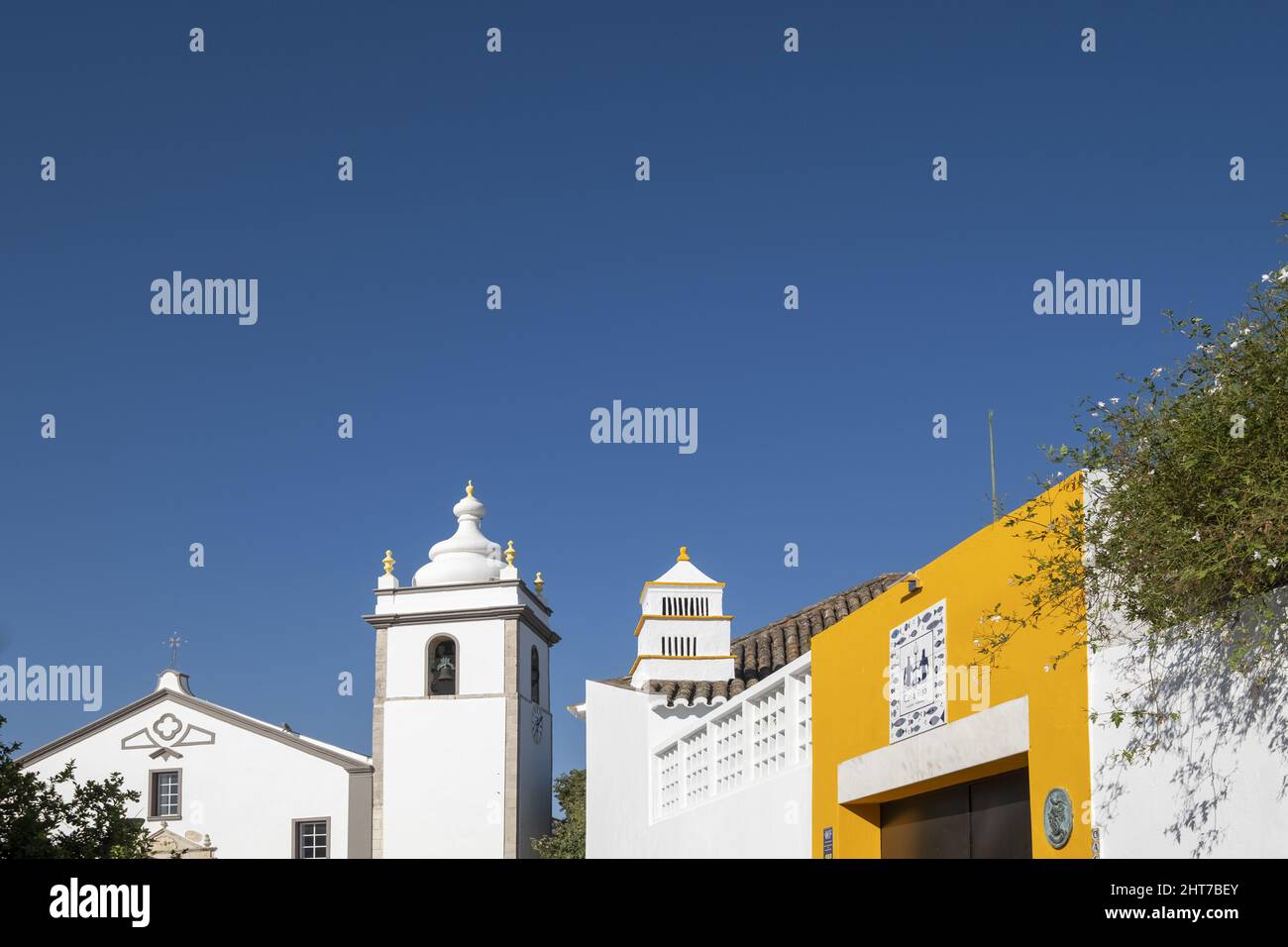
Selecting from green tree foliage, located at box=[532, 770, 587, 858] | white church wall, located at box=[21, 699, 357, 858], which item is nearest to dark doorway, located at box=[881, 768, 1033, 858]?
green tree foliage, located at box=[532, 770, 587, 858]

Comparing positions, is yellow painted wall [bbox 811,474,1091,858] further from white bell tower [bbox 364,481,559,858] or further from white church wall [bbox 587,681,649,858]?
white bell tower [bbox 364,481,559,858]

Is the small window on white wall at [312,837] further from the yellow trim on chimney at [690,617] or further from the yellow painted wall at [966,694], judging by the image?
the yellow painted wall at [966,694]

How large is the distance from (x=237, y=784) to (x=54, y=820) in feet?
93.9

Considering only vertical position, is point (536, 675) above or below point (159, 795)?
above

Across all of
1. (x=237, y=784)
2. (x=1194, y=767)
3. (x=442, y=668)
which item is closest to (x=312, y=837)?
(x=237, y=784)

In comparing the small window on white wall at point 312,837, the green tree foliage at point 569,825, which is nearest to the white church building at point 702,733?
the green tree foliage at point 569,825

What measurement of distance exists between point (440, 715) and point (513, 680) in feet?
6.77

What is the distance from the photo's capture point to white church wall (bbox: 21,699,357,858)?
117ft

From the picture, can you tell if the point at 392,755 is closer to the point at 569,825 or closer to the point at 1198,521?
the point at 569,825

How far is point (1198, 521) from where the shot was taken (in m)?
5.07

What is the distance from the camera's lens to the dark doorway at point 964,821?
7.15m

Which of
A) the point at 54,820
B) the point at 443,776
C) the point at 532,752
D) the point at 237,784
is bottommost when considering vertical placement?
the point at 237,784
